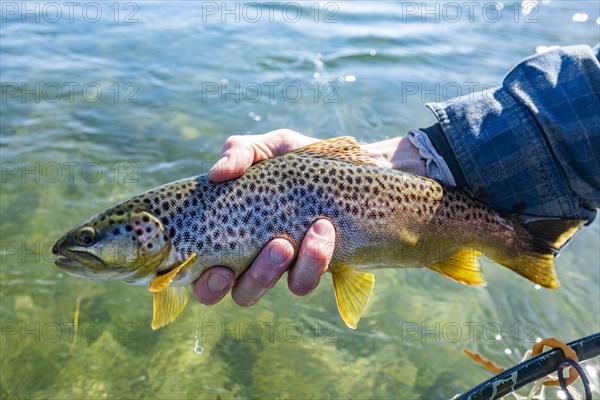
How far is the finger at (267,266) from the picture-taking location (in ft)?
10.9

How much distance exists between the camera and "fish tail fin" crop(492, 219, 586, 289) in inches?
143

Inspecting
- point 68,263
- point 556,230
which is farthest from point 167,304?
point 556,230

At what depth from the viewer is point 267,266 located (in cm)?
334

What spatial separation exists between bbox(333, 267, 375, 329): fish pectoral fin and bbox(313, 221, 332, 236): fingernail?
414 mm

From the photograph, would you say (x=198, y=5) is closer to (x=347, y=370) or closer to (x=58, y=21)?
(x=58, y=21)

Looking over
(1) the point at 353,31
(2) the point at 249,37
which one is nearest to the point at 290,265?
(2) the point at 249,37

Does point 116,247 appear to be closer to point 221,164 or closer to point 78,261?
point 78,261

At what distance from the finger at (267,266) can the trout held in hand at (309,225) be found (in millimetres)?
59

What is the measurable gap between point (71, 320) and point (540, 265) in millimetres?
4727

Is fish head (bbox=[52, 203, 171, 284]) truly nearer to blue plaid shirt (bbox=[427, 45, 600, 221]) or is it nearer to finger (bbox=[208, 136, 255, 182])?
finger (bbox=[208, 136, 255, 182])

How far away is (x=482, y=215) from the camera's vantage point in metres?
3.73

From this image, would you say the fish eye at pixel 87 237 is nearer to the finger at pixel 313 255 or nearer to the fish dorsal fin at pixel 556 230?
the finger at pixel 313 255

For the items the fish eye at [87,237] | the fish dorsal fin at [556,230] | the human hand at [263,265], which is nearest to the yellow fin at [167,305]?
the human hand at [263,265]

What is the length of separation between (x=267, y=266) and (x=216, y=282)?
34 cm
